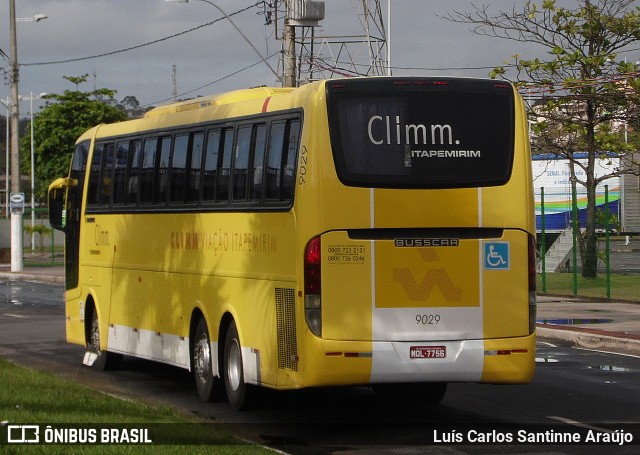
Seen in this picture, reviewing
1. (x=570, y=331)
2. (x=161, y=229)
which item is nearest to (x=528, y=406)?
(x=161, y=229)

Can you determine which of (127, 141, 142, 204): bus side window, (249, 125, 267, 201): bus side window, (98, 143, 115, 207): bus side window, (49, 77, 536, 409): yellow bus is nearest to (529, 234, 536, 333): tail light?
(49, 77, 536, 409): yellow bus

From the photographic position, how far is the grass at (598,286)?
31656 mm

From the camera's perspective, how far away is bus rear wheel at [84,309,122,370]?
1825cm

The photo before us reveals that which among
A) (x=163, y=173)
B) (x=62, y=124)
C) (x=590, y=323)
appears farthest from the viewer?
(x=62, y=124)

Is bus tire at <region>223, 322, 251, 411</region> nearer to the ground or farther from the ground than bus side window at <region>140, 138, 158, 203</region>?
nearer to the ground

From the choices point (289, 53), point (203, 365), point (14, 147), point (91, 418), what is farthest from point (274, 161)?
point (14, 147)

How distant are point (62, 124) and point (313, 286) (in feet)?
228

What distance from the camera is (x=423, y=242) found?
40.0 feet

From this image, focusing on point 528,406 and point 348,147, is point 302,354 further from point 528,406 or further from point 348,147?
point 528,406

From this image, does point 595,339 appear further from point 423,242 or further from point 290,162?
point 290,162

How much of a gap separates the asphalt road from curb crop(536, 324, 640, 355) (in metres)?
0.76

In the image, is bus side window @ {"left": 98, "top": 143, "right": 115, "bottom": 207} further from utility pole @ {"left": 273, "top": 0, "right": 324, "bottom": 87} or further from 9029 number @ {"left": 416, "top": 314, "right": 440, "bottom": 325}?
utility pole @ {"left": 273, "top": 0, "right": 324, "bottom": 87}

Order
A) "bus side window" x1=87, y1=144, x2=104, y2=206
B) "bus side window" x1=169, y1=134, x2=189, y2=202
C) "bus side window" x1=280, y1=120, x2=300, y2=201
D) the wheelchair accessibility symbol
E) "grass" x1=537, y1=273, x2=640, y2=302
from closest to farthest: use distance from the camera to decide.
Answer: the wheelchair accessibility symbol
"bus side window" x1=280, y1=120, x2=300, y2=201
"bus side window" x1=169, y1=134, x2=189, y2=202
"bus side window" x1=87, y1=144, x2=104, y2=206
"grass" x1=537, y1=273, x2=640, y2=302

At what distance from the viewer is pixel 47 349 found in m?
20.9
